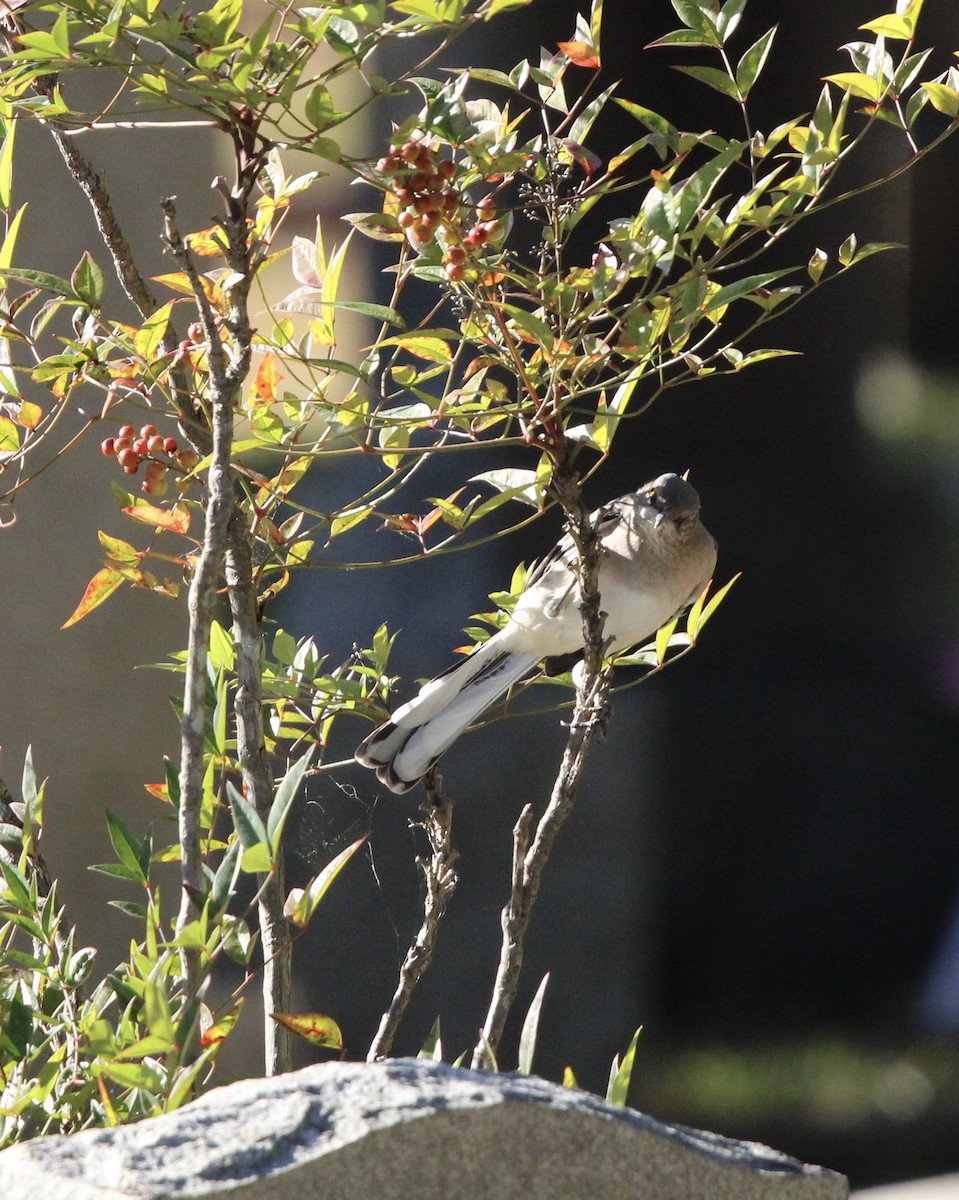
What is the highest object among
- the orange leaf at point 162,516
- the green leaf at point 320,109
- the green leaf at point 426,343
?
the green leaf at point 320,109

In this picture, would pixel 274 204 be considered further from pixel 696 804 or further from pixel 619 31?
pixel 696 804

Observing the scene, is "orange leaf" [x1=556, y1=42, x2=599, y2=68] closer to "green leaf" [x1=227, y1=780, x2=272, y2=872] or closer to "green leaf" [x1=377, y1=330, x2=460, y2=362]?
"green leaf" [x1=377, y1=330, x2=460, y2=362]

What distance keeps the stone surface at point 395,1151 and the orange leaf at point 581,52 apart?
0.73 m

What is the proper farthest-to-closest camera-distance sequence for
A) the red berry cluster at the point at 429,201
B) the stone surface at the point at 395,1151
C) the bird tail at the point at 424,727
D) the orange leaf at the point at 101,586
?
1. the bird tail at the point at 424,727
2. the orange leaf at the point at 101,586
3. the red berry cluster at the point at 429,201
4. the stone surface at the point at 395,1151

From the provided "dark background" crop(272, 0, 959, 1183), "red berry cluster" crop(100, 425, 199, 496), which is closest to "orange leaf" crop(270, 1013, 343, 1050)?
"red berry cluster" crop(100, 425, 199, 496)

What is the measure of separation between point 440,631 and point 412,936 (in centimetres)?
54

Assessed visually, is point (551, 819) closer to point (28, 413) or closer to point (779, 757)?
point (28, 413)

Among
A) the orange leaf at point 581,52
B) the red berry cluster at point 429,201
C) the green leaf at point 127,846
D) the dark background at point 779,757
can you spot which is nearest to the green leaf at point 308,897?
the green leaf at point 127,846

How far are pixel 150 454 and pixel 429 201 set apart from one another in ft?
1.21

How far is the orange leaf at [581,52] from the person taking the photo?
0.93 meters

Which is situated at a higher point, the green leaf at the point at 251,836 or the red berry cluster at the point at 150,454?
the red berry cluster at the point at 150,454

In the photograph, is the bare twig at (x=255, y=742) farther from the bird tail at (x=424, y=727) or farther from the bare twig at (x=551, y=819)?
the bird tail at (x=424, y=727)

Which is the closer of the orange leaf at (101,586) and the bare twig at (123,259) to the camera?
the bare twig at (123,259)

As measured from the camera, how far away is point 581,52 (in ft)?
3.05
